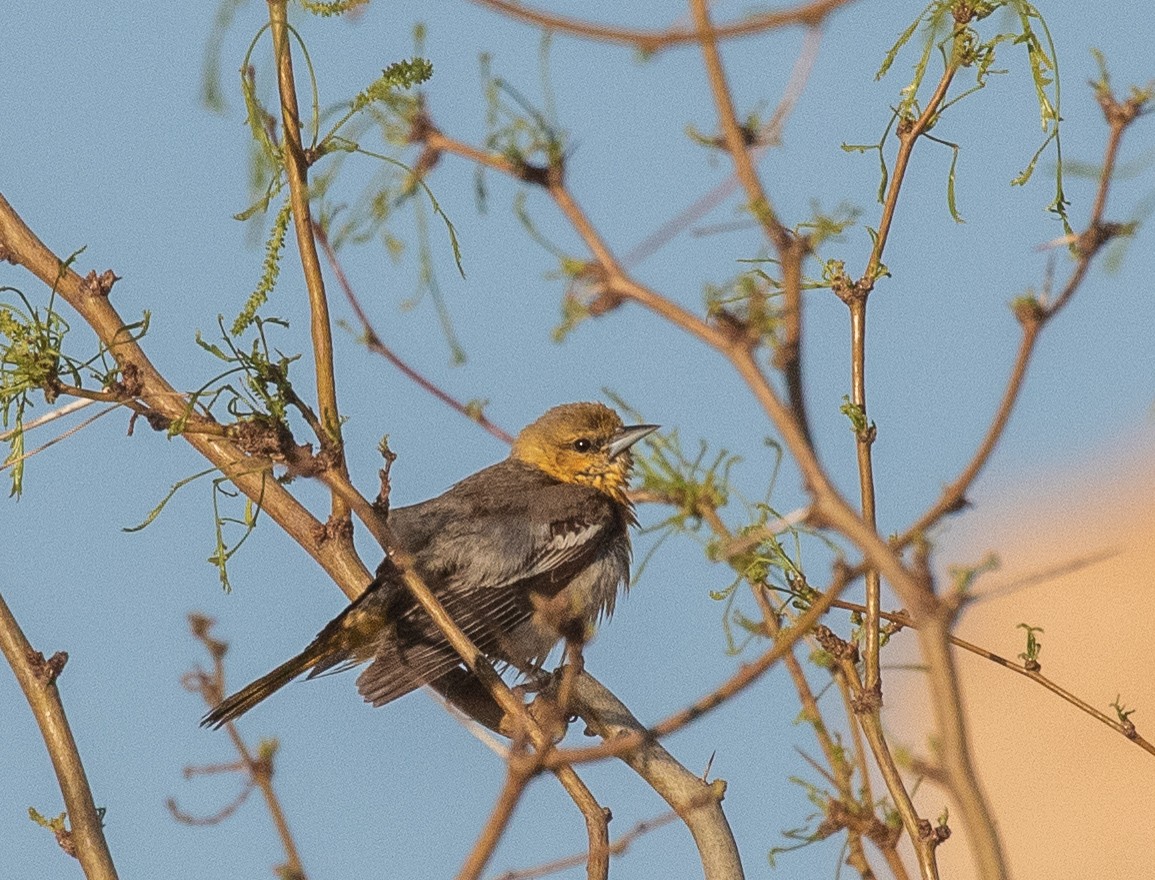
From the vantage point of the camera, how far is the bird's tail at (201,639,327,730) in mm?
4848

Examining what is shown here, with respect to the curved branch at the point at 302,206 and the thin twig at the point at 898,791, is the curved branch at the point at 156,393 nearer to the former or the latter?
the curved branch at the point at 302,206

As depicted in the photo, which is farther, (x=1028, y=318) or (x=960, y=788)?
(x=1028, y=318)

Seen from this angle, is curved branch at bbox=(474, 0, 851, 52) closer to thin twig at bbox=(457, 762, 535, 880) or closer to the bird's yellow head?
thin twig at bbox=(457, 762, 535, 880)

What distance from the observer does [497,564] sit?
556 centimetres

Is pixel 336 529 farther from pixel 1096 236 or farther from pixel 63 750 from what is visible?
pixel 1096 236

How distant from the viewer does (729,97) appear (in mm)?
1487

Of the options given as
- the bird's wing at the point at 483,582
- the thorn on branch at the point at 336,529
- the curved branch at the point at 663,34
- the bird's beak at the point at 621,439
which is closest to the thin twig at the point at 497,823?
the curved branch at the point at 663,34

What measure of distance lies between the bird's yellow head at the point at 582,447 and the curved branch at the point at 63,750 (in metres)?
3.46

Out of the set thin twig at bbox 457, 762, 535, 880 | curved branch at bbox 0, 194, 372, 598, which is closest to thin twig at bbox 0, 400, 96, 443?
curved branch at bbox 0, 194, 372, 598

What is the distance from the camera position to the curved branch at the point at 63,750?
2848 mm

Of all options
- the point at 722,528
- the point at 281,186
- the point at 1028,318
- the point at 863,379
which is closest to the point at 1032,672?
the point at 863,379

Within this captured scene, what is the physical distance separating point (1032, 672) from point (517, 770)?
178 cm

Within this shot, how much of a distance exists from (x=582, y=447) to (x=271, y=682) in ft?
6.28

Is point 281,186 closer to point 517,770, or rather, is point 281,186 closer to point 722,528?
point 722,528
